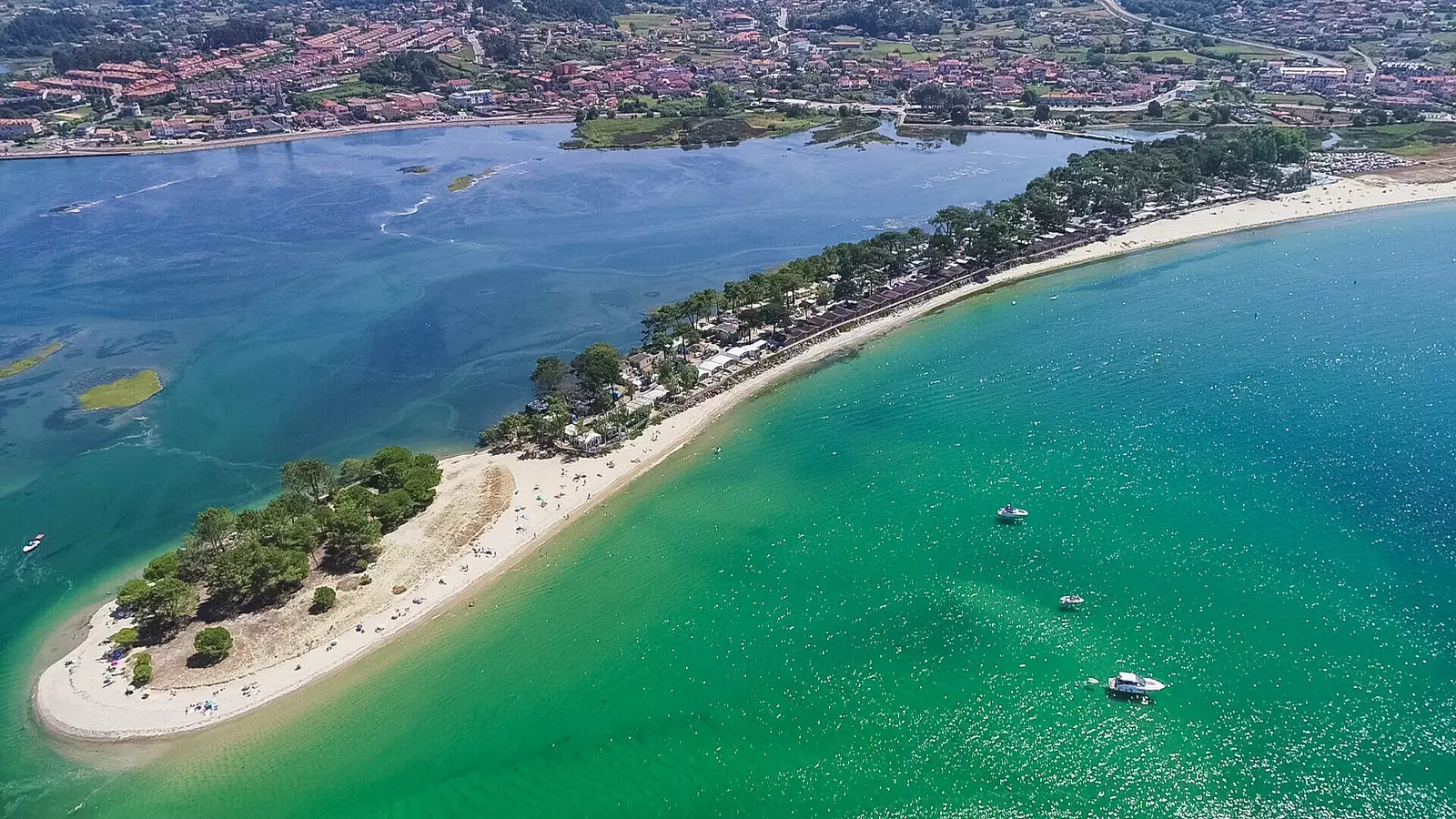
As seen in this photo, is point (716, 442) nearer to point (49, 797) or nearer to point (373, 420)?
point (373, 420)

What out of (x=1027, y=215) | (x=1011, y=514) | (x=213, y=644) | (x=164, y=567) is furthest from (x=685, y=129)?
(x=213, y=644)

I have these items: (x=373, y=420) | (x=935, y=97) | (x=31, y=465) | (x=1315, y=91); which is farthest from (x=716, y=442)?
(x=1315, y=91)

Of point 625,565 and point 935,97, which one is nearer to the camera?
point 625,565

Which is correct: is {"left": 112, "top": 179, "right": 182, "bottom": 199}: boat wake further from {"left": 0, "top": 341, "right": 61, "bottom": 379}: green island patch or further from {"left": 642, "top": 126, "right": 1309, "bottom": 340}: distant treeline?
{"left": 642, "top": 126, "right": 1309, "bottom": 340}: distant treeline

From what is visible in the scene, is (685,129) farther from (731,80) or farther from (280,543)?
(280,543)

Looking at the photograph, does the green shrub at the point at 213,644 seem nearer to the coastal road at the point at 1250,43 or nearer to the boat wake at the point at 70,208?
the boat wake at the point at 70,208
